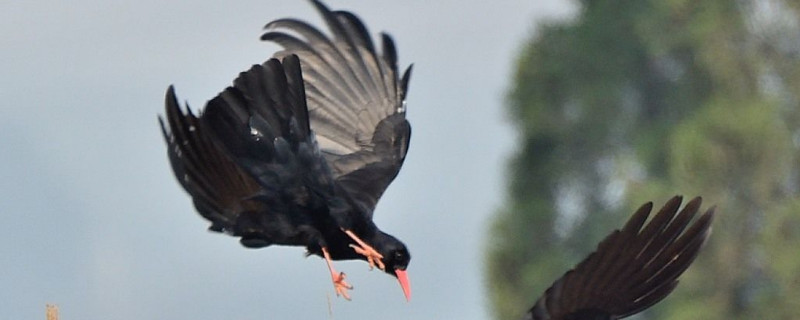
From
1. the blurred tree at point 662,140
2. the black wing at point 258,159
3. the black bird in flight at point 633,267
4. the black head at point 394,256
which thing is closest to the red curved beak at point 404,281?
the black head at point 394,256

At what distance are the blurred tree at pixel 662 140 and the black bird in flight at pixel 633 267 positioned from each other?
2534 cm

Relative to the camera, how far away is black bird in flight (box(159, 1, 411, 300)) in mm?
13398

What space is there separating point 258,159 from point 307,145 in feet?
0.91

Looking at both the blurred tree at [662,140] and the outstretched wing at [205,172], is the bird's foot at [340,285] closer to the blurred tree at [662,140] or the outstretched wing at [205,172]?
the outstretched wing at [205,172]

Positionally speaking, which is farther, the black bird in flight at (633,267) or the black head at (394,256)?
the black head at (394,256)

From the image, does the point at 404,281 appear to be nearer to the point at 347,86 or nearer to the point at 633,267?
the point at 633,267

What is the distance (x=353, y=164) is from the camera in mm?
14977

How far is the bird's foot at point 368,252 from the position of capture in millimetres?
13789

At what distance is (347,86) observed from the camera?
15125mm

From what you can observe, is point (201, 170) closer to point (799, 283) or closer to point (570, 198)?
point (799, 283)

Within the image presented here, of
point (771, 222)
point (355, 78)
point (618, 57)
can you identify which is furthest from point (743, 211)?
point (355, 78)

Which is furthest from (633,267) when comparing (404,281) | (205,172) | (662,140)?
(662,140)

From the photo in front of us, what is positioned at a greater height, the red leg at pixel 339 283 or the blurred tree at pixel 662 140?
the blurred tree at pixel 662 140

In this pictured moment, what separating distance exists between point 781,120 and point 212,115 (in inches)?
1076
